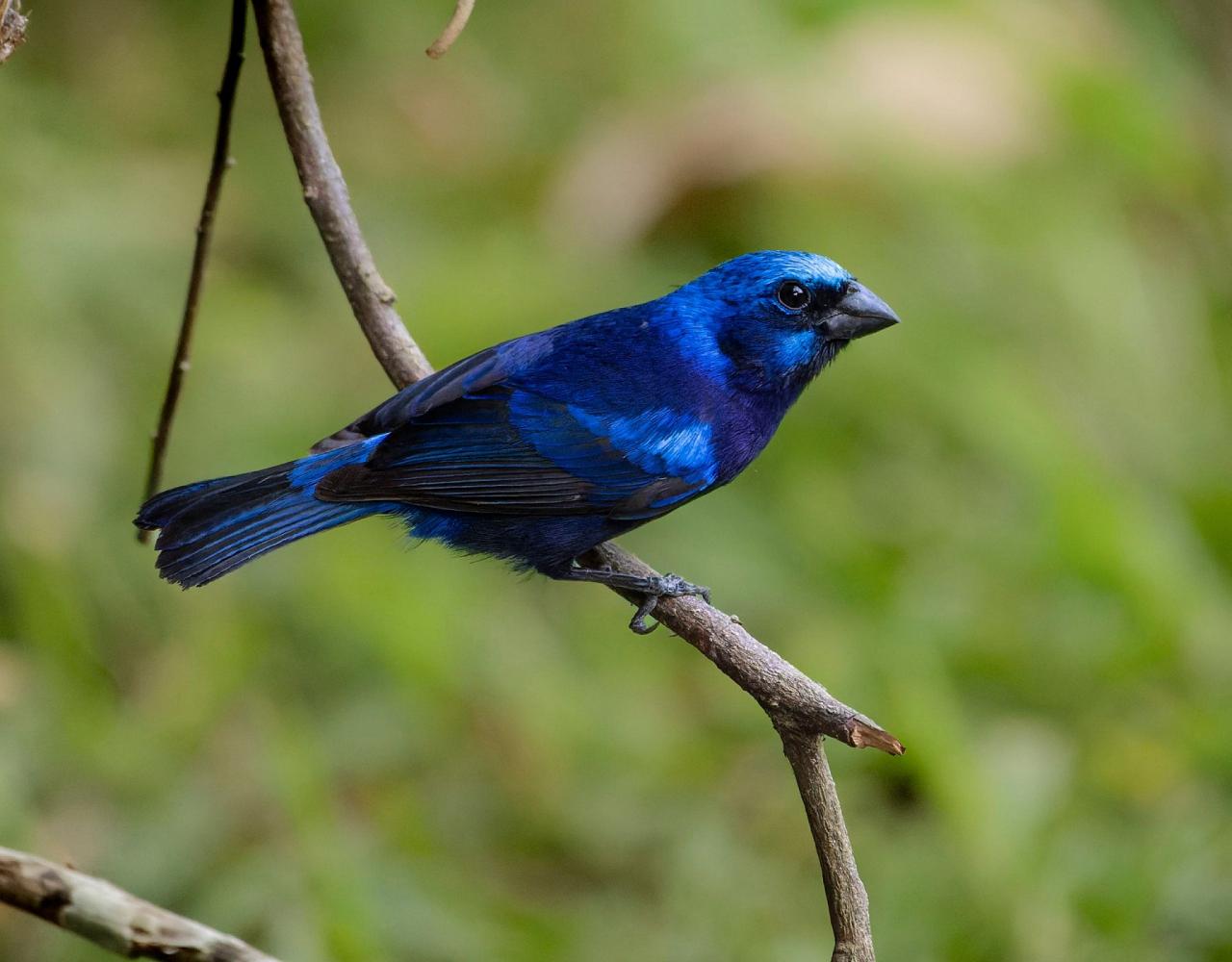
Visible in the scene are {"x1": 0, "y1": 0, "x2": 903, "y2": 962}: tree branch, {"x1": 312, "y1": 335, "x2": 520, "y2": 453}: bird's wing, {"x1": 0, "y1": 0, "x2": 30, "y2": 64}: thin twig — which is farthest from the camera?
{"x1": 312, "y1": 335, "x2": 520, "y2": 453}: bird's wing

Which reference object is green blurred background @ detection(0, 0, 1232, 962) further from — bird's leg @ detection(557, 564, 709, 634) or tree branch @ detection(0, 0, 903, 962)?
tree branch @ detection(0, 0, 903, 962)

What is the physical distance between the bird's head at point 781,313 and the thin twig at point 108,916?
167 cm

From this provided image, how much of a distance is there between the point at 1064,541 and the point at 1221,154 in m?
3.07

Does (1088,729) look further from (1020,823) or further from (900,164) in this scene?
(900,164)

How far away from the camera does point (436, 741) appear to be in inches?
179

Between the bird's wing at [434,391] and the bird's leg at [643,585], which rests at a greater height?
the bird's wing at [434,391]

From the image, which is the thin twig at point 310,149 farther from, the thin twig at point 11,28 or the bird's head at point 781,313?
the bird's head at point 781,313

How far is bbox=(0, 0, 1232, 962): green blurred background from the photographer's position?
13.0ft

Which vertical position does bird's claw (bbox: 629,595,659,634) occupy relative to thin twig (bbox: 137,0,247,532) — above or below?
below

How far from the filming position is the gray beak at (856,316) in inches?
129

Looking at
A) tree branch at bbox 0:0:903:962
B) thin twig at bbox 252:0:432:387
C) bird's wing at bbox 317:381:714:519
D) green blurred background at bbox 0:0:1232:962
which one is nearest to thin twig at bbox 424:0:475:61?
tree branch at bbox 0:0:903:962

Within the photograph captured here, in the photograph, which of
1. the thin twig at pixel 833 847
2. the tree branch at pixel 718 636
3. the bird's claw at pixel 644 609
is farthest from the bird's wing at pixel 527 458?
the thin twig at pixel 833 847

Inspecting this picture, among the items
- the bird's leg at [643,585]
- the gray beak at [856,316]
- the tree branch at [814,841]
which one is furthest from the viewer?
the gray beak at [856,316]

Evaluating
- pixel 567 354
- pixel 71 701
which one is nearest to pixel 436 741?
pixel 71 701
